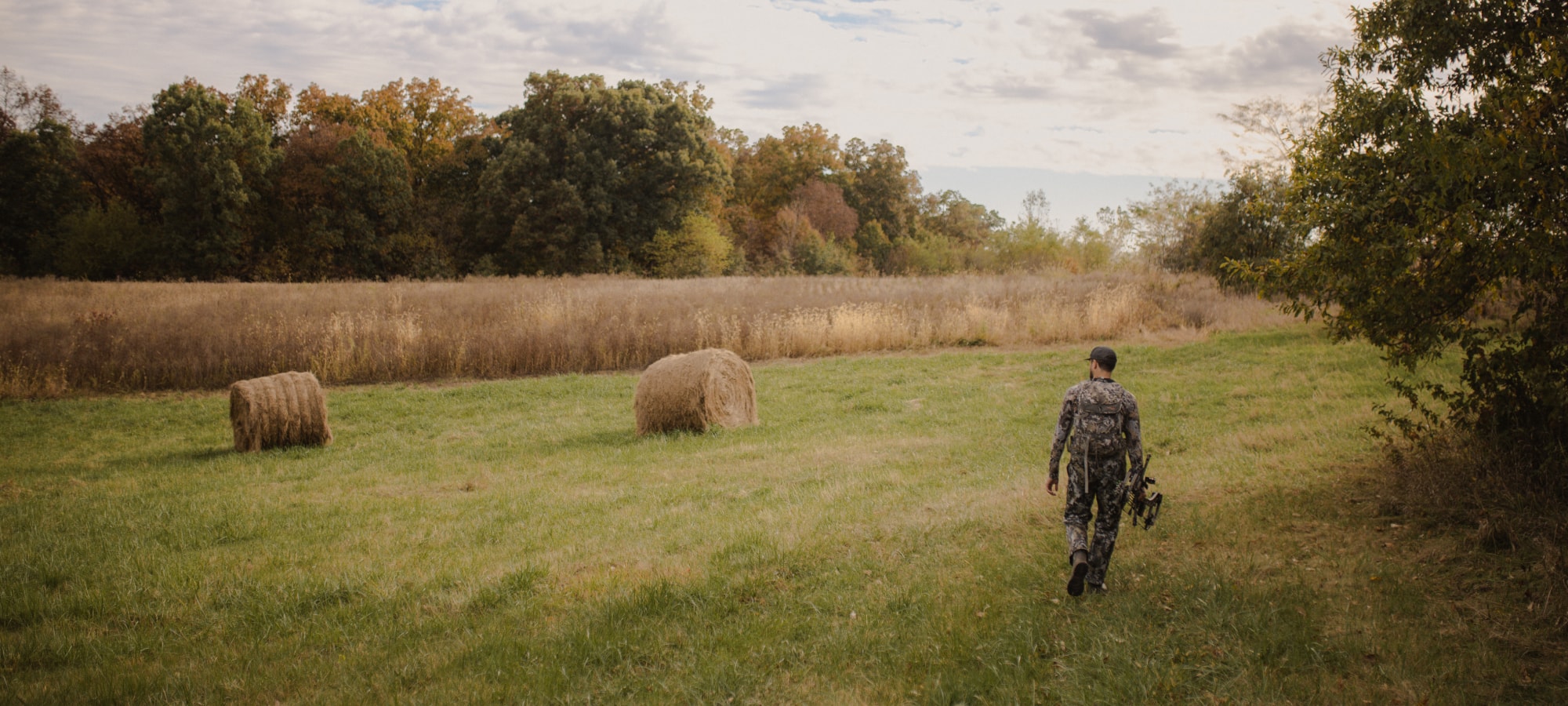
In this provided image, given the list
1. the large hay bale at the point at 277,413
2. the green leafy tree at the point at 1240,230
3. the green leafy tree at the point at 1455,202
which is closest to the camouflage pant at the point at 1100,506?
the green leafy tree at the point at 1455,202

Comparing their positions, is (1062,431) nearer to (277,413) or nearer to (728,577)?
(728,577)

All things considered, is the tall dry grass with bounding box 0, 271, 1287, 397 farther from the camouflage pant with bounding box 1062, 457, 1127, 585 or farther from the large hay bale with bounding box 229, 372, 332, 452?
the camouflage pant with bounding box 1062, 457, 1127, 585

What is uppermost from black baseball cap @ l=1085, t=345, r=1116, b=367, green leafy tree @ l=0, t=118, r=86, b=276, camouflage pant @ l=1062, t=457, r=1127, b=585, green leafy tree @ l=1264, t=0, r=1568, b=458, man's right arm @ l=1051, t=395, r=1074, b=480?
green leafy tree @ l=0, t=118, r=86, b=276

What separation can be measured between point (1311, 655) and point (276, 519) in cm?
896

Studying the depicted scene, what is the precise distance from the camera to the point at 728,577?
242 inches

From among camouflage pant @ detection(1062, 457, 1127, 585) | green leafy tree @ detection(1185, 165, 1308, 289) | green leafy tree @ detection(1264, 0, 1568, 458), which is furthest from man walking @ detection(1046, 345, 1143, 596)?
green leafy tree @ detection(1185, 165, 1308, 289)

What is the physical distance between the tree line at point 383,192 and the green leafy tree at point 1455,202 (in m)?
34.7

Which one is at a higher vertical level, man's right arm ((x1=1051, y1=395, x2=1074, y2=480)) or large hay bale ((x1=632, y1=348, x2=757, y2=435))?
man's right arm ((x1=1051, y1=395, x2=1074, y2=480))

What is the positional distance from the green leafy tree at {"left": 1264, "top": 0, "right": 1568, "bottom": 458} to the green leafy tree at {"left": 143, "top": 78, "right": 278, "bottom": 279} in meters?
47.5

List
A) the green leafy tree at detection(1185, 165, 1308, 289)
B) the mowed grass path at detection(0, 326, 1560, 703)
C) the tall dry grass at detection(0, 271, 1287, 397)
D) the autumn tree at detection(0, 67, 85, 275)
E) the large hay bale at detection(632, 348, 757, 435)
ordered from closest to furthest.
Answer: the mowed grass path at detection(0, 326, 1560, 703), the large hay bale at detection(632, 348, 757, 435), the tall dry grass at detection(0, 271, 1287, 397), the green leafy tree at detection(1185, 165, 1308, 289), the autumn tree at detection(0, 67, 85, 275)

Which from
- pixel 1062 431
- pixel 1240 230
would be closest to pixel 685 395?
pixel 1062 431

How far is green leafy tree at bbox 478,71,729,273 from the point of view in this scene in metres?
43.3

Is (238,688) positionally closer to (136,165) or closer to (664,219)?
(664,219)

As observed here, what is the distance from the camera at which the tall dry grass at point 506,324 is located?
691 inches
